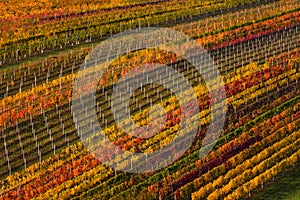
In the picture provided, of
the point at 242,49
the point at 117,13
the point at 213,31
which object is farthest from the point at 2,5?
the point at 242,49

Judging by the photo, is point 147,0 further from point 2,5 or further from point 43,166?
point 43,166

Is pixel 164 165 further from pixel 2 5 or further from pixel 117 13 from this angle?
pixel 2 5

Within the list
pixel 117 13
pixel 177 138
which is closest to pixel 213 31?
pixel 117 13

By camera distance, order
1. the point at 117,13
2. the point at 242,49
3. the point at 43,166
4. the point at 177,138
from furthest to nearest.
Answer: the point at 117,13 → the point at 242,49 → the point at 177,138 → the point at 43,166

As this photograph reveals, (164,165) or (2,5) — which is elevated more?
(2,5)

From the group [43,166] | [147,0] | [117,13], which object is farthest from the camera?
[147,0]

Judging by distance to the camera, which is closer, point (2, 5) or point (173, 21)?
point (173, 21)
